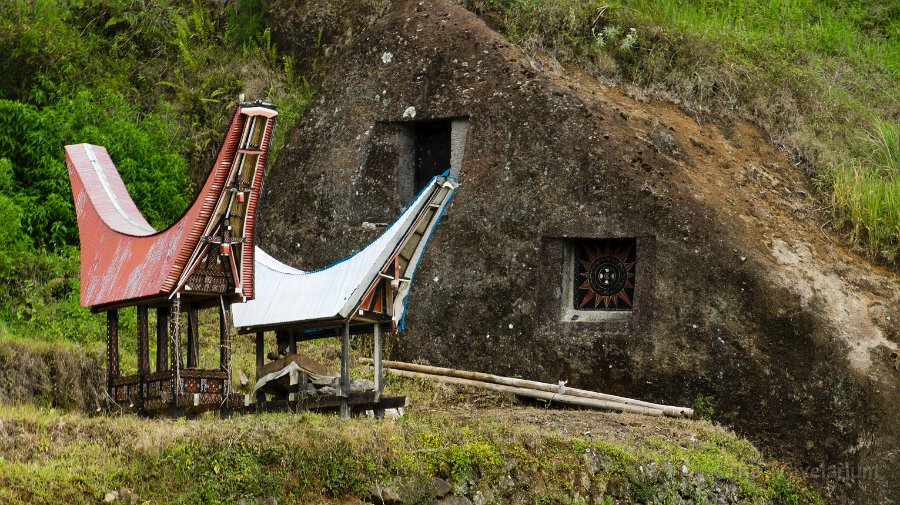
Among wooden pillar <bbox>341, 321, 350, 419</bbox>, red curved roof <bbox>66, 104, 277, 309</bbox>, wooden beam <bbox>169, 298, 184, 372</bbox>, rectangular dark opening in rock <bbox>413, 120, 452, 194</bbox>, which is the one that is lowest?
wooden pillar <bbox>341, 321, 350, 419</bbox>

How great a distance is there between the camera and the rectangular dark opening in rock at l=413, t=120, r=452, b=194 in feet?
69.1

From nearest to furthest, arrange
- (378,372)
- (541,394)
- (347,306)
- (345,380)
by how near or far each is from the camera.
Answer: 1. (347,306)
2. (345,380)
3. (378,372)
4. (541,394)

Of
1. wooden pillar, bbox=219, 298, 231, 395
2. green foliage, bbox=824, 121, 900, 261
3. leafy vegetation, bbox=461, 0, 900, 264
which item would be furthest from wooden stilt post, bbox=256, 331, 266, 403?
green foliage, bbox=824, 121, 900, 261

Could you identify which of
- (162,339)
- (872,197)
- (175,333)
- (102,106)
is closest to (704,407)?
(872,197)

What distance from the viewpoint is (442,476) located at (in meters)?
13.8

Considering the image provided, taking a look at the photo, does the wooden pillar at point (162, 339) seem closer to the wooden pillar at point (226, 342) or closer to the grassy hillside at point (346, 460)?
the wooden pillar at point (226, 342)

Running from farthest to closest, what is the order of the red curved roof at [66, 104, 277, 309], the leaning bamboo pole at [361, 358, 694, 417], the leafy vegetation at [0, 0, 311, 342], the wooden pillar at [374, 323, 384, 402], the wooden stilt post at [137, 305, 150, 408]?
the leafy vegetation at [0, 0, 311, 342], the leaning bamboo pole at [361, 358, 694, 417], the wooden pillar at [374, 323, 384, 402], the wooden stilt post at [137, 305, 150, 408], the red curved roof at [66, 104, 277, 309]

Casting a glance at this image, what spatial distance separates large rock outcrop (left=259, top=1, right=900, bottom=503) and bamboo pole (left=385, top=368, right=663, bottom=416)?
1.91ft

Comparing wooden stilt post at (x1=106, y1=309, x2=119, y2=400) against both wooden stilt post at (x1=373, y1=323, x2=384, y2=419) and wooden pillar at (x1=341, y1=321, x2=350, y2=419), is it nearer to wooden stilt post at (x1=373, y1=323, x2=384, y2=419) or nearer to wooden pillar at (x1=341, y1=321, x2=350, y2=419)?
wooden pillar at (x1=341, y1=321, x2=350, y2=419)

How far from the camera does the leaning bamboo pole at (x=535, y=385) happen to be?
1778 cm

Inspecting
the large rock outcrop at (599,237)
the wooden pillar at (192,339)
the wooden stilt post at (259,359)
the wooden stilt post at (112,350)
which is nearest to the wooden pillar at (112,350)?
the wooden stilt post at (112,350)

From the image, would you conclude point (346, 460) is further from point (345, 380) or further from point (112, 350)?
point (112, 350)

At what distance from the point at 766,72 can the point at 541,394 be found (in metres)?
7.48

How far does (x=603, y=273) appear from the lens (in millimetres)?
19547
